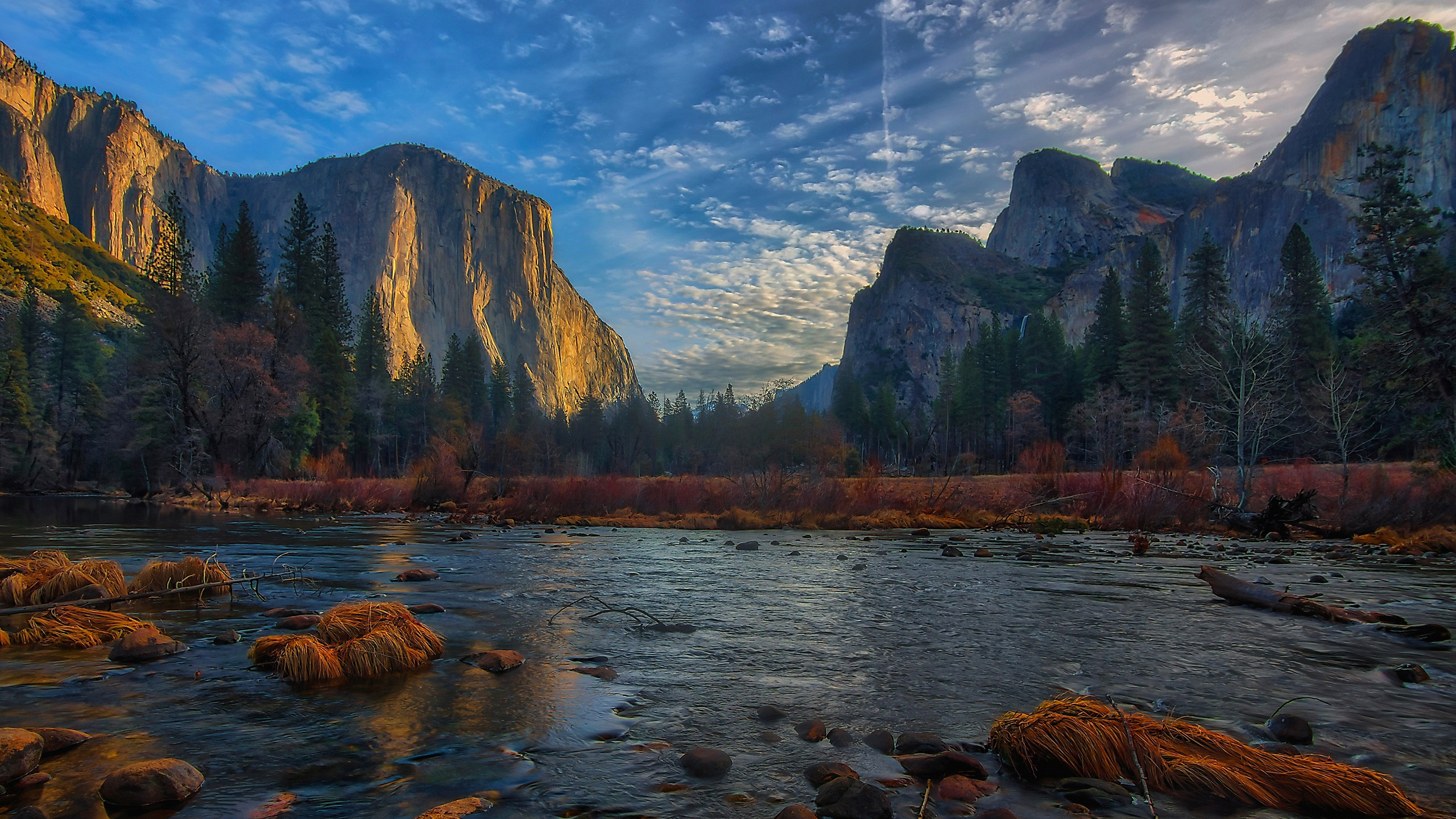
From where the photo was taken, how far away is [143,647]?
6.77 meters

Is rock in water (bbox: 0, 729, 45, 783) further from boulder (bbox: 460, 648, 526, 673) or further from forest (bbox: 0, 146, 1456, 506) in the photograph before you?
forest (bbox: 0, 146, 1456, 506)

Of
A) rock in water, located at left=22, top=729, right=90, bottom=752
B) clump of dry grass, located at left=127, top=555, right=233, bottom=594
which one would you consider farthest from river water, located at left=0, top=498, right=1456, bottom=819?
clump of dry grass, located at left=127, top=555, right=233, bottom=594

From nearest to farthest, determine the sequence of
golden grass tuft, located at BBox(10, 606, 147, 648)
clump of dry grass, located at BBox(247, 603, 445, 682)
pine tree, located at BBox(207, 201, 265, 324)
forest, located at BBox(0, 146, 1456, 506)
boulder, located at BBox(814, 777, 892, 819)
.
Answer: boulder, located at BBox(814, 777, 892, 819) < clump of dry grass, located at BBox(247, 603, 445, 682) < golden grass tuft, located at BBox(10, 606, 147, 648) < forest, located at BBox(0, 146, 1456, 506) < pine tree, located at BBox(207, 201, 265, 324)

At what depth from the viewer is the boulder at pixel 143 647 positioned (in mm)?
6713

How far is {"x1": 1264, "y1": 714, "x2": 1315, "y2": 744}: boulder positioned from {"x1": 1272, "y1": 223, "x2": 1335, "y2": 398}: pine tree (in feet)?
213

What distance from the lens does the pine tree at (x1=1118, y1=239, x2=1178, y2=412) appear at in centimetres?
6275

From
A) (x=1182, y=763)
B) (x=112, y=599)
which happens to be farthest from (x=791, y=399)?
(x=1182, y=763)

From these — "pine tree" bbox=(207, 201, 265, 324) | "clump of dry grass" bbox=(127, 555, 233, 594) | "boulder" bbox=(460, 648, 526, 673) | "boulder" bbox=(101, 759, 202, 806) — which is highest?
"pine tree" bbox=(207, 201, 265, 324)

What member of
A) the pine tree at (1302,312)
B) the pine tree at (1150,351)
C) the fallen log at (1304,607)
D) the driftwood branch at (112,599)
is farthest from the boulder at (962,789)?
the pine tree at (1150,351)

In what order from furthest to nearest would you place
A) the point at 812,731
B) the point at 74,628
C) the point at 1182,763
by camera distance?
the point at 74,628 < the point at 812,731 < the point at 1182,763

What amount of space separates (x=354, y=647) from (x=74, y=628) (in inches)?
147

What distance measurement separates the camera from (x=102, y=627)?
7.66 metres

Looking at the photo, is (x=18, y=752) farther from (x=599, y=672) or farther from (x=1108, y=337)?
(x=1108, y=337)

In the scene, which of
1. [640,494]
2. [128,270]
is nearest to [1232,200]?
[640,494]
